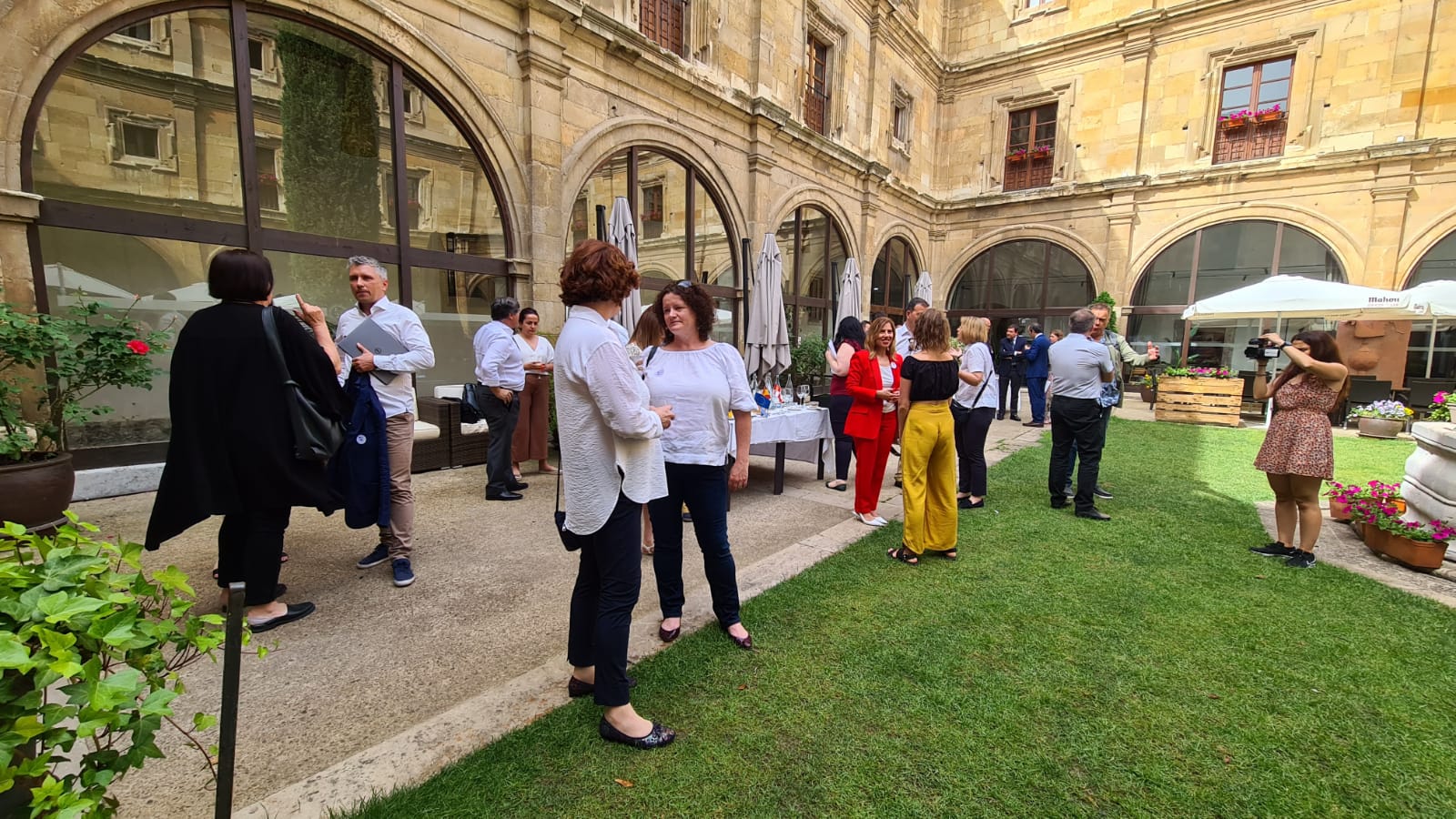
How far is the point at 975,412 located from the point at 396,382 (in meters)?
4.81

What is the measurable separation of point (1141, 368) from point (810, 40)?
1215cm

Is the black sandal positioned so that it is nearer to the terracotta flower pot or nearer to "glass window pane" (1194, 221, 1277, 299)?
the terracotta flower pot

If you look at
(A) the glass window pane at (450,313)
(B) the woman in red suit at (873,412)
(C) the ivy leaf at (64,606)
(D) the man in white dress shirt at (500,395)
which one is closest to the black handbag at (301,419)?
(C) the ivy leaf at (64,606)

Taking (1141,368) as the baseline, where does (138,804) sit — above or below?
below

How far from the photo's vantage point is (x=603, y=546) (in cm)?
222

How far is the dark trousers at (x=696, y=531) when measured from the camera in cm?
281

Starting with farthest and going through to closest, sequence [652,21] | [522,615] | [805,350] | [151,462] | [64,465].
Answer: [805,350]
[652,21]
[151,462]
[64,465]
[522,615]

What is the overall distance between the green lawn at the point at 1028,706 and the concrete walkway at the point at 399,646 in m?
0.20

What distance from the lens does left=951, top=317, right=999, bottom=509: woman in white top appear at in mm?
5465

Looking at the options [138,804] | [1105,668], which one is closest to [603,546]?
[138,804]

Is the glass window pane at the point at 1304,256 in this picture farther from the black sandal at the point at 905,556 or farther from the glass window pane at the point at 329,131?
the glass window pane at the point at 329,131

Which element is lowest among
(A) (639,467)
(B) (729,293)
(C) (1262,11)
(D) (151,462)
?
(D) (151,462)

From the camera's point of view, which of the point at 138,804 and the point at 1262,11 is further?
the point at 1262,11

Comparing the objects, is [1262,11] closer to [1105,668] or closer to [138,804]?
[1105,668]
